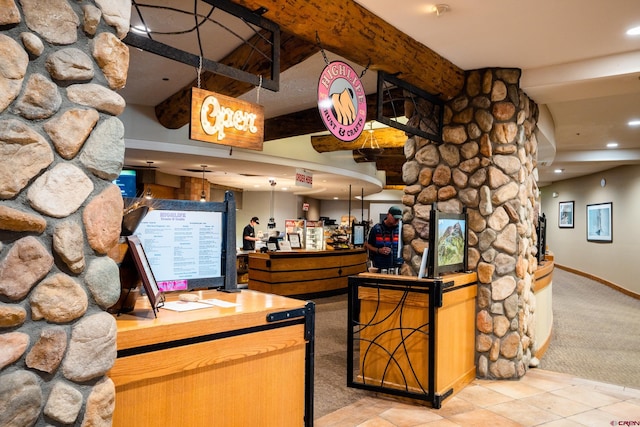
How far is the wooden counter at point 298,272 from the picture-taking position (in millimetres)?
8109

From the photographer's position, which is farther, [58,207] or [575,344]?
[575,344]

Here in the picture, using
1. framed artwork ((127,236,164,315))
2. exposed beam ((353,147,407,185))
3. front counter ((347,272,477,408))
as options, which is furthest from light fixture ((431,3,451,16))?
exposed beam ((353,147,407,185))

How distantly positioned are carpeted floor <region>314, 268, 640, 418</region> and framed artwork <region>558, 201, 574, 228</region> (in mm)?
3968

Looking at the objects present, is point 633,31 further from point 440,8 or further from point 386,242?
point 386,242

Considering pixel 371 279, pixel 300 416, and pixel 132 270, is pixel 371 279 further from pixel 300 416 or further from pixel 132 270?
pixel 132 270

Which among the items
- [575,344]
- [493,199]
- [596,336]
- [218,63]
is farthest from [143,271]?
[596,336]

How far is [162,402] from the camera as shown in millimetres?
1742

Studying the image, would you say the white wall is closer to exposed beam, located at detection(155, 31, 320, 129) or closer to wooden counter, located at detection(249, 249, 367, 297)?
wooden counter, located at detection(249, 249, 367, 297)

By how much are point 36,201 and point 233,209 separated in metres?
1.18

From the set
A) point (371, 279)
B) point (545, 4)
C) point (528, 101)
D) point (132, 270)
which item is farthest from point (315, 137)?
point (132, 270)

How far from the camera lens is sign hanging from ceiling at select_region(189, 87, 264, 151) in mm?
3113

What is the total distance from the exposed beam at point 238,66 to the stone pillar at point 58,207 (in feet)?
4.68

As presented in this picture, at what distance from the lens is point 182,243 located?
2.24 m

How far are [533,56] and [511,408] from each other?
298 centimetres
